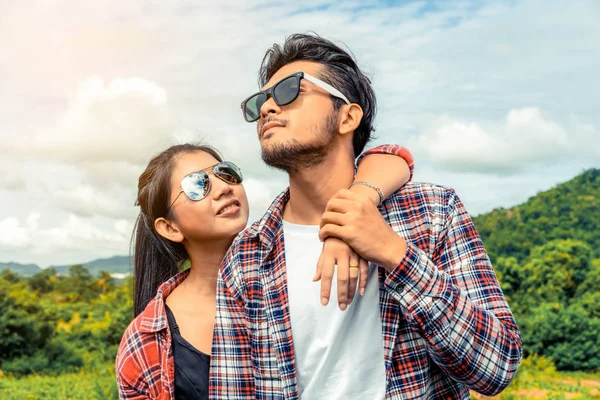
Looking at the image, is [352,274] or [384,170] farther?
[384,170]

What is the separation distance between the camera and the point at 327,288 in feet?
6.59

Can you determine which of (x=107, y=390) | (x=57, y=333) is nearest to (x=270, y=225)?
(x=107, y=390)

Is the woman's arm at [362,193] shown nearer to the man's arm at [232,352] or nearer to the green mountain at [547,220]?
the man's arm at [232,352]

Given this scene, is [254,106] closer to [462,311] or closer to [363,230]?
[363,230]

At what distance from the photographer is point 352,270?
1.99 meters

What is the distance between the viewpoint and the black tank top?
266cm

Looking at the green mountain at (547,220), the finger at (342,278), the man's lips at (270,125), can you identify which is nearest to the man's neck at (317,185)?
the man's lips at (270,125)

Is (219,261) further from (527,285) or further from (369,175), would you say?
(527,285)

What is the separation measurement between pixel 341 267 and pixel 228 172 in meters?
1.28

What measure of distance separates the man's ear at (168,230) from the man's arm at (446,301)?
125 centimetres

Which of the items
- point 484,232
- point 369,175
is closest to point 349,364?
point 369,175

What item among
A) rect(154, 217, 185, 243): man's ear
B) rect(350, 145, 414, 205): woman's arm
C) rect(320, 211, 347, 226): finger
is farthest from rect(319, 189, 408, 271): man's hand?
rect(154, 217, 185, 243): man's ear

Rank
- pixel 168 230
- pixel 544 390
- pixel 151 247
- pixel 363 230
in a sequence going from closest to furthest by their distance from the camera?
pixel 363 230
pixel 168 230
pixel 151 247
pixel 544 390

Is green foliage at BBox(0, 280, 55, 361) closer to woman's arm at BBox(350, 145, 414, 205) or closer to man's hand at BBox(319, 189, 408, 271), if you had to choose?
woman's arm at BBox(350, 145, 414, 205)
